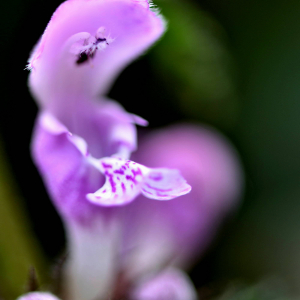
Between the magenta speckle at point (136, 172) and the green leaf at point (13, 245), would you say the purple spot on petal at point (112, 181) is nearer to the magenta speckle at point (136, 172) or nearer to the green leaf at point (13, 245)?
the magenta speckle at point (136, 172)

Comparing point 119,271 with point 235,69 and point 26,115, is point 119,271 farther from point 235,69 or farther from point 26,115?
point 235,69

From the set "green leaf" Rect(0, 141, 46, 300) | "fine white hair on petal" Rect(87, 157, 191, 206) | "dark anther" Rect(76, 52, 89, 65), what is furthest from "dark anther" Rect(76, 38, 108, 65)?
"green leaf" Rect(0, 141, 46, 300)

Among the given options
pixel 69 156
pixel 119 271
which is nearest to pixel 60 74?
pixel 69 156

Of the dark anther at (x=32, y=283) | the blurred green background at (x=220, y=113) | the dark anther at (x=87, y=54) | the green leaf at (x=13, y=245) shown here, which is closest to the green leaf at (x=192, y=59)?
the blurred green background at (x=220, y=113)

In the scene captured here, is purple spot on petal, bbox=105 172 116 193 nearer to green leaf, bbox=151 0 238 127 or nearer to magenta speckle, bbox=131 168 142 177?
magenta speckle, bbox=131 168 142 177

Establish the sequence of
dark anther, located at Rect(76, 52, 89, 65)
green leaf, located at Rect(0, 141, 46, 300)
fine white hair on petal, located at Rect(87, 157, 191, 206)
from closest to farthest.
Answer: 1. fine white hair on petal, located at Rect(87, 157, 191, 206)
2. dark anther, located at Rect(76, 52, 89, 65)
3. green leaf, located at Rect(0, 141, 46, 300)

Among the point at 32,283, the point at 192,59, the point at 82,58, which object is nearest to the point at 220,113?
the point at 192,59

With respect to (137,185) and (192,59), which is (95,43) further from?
(192,59)
